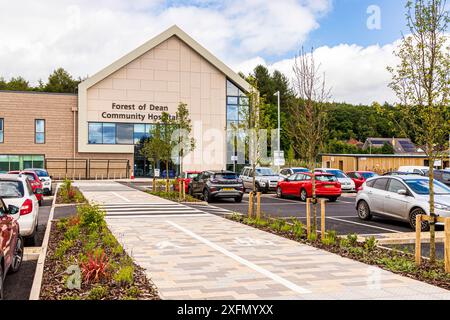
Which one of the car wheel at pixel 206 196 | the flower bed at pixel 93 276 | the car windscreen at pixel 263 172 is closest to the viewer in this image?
the flower bed at pixel 93 276

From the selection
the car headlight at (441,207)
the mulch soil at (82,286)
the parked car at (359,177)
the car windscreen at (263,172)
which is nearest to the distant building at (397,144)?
the parked car at (359,177)

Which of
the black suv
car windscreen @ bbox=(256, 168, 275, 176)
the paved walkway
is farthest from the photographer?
car windscreen @ bbox=(256, 168, 275, 176)

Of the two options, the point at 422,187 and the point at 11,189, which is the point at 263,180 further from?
the point at 11,189

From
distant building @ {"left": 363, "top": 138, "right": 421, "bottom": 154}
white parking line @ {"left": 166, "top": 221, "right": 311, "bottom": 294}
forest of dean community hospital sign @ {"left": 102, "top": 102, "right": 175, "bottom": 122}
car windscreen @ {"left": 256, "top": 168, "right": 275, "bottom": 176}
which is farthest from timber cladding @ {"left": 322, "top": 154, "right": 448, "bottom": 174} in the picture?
distant building @ {"left": 363, "top": 138, "right": 421, "bottom": 154}

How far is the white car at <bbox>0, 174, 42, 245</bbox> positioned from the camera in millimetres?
9375

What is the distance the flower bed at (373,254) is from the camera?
7.23 meters

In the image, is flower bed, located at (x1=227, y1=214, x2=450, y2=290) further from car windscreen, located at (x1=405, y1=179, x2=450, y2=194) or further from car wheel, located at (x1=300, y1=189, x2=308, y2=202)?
car wheel, located at (x1=300, y1=189, x2=308, y2=202)

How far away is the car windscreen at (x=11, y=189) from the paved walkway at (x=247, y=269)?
2300 mm

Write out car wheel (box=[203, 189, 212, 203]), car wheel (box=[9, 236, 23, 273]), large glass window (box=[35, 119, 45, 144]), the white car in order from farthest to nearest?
large glass window (box=[35, 119, 45, 144]), car wheel (box=[203, 189, 212, 203]), the white car, car wheel (box=[9, 236, 23, 273])

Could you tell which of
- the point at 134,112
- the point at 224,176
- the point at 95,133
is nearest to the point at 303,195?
the point at 224,176

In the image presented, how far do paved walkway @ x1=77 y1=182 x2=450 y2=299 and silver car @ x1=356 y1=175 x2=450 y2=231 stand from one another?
4062mm

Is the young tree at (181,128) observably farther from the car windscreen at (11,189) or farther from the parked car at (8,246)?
the parked car at (8,246)

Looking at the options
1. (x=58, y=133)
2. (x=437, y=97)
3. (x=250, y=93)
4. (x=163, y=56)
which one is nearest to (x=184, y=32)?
(x=163, y=56)
